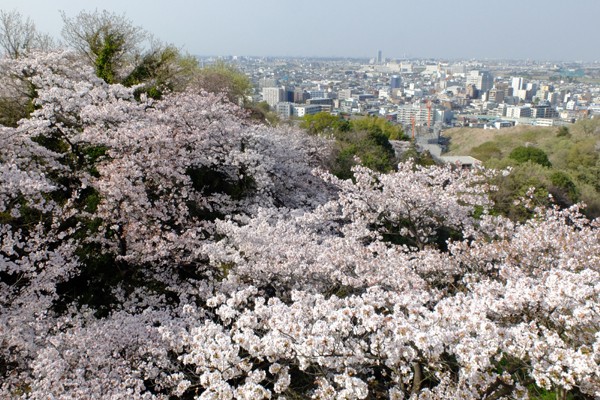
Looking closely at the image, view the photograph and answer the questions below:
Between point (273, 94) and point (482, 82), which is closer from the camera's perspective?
point (273, 94)

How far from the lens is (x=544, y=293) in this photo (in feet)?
14.8

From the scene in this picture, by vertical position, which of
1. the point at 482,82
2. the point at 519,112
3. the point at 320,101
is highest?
the point at 482,82

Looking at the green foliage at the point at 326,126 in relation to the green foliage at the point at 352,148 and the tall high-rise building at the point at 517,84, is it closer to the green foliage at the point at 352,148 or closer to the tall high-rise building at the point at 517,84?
the green foliage at the point at 352,148

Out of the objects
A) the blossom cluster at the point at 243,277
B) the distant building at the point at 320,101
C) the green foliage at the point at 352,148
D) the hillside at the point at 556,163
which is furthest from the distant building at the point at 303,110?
the blossom cluster at the point at 243,277

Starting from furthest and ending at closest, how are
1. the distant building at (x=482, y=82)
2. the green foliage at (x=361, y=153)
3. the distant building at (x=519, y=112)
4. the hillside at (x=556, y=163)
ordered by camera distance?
1. the distant building at (x=482, y=82)
2. the distant building at (x=519, y=112)
3. the hillside at (x=556, y=163)
4. the green foliage at (x=361, y=153)

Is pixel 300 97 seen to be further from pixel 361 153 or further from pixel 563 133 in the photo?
pixel 361 153

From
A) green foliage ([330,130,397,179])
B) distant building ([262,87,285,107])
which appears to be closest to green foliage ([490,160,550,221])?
green foliage ([330,130,397,179])

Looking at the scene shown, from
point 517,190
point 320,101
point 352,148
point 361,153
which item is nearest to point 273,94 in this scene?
point 320,101

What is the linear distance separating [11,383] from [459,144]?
61157mm

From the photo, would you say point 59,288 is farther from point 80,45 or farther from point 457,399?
point 80,45

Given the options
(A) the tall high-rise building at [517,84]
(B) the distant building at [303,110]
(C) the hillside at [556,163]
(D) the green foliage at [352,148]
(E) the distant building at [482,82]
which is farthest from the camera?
(E) the distant building at [482,82]

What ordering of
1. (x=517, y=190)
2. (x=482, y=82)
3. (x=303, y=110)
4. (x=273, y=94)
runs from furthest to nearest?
(x=482, y=82) < (x=273, y=94) < (x=303, y=110) < (x=517, y=190)

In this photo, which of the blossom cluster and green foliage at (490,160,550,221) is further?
green foliage at (490,160,550,221)

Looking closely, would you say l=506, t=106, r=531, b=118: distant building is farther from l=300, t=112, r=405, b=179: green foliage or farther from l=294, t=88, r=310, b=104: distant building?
l=300, t=112, r=405, b=179: green foliage
